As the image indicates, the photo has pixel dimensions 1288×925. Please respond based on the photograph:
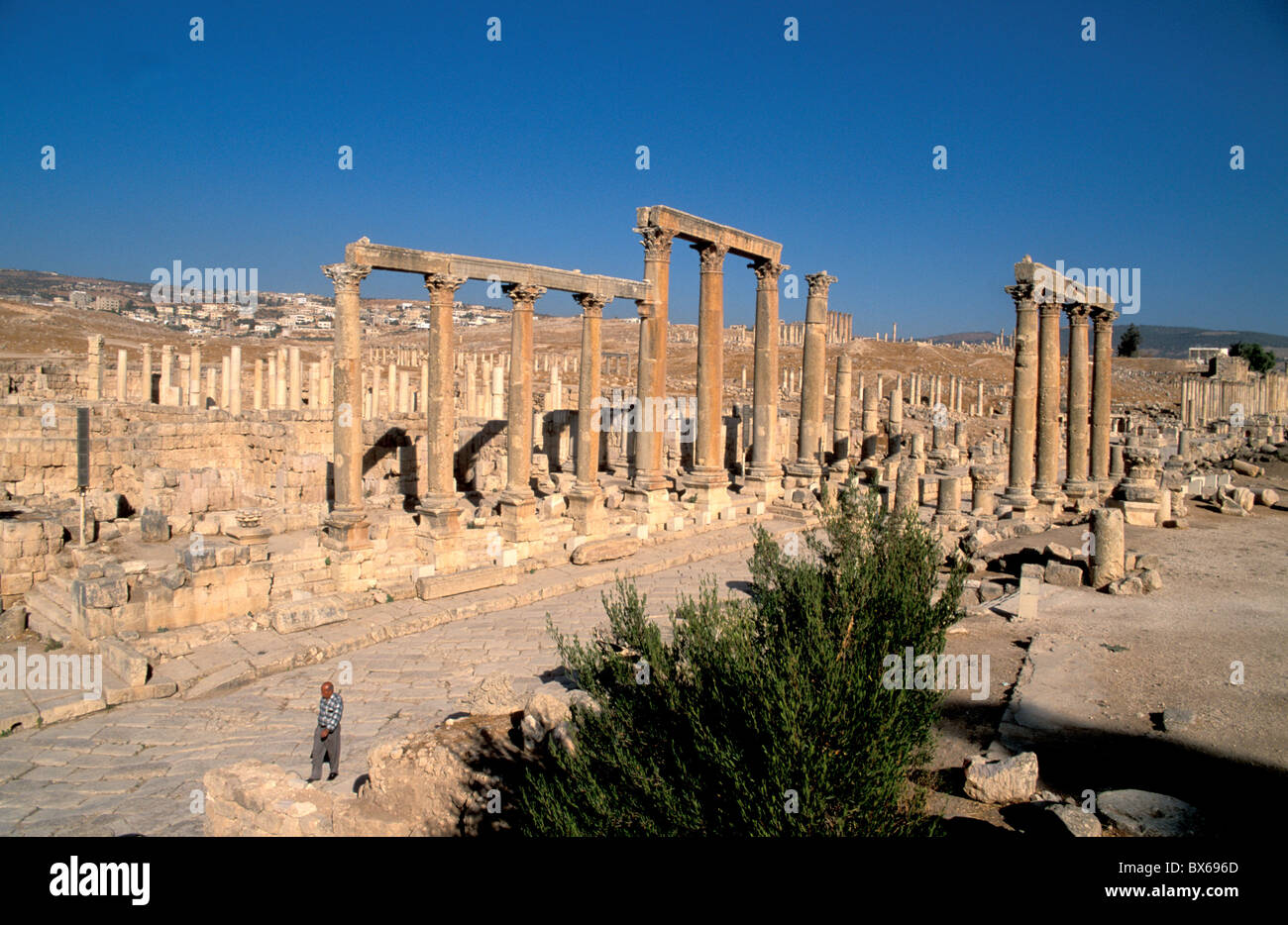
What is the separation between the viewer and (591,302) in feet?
60.0

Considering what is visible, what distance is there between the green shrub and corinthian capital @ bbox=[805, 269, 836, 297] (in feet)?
55.7

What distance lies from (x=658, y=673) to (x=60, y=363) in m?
37.4

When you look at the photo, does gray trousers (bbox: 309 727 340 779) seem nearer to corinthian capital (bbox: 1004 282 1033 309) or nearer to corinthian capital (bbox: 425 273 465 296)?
corinthian capital (bbox: 425 273 465 296)

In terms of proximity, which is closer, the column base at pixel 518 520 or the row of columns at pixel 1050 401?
the column base at pixel 518 520

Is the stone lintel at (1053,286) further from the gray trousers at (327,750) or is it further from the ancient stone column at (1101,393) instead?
the gray trousers at (327,750)

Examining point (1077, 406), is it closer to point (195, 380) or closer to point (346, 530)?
point (346, 530)

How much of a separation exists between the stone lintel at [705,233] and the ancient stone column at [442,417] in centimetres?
507

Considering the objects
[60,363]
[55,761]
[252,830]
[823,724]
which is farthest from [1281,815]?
[60,363]

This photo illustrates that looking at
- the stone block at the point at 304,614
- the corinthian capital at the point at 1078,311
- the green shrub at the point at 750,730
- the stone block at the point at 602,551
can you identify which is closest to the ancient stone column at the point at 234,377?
the stone block at the point at 602,551

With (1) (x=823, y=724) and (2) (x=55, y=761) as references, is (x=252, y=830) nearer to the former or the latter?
(2) (x=55, y=761)

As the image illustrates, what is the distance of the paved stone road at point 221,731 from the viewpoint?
7.30 meters

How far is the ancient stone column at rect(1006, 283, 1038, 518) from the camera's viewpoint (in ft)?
62.1

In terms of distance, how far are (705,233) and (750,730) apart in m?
16.3

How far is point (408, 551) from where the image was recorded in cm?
1495
